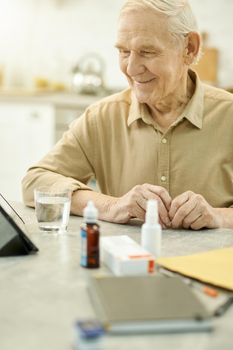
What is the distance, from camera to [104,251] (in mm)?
1296

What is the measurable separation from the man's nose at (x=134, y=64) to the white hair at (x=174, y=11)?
13cm

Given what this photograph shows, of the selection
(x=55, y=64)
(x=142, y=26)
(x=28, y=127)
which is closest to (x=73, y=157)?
(x=142, y=26)

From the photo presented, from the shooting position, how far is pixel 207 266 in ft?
4.17

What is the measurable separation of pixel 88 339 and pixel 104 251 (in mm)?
474

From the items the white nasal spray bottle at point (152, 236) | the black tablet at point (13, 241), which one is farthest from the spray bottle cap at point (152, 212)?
the black tablet at point (13, 241)

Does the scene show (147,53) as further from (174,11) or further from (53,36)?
(53,36)

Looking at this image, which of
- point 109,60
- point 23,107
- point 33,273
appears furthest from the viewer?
point 109,60

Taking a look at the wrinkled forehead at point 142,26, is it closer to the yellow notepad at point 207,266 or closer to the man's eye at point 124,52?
the man's eye at point 124,52

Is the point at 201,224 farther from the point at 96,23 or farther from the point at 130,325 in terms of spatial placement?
the point at 96,23

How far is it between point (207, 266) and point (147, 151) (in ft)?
2.73

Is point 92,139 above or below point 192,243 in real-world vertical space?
above

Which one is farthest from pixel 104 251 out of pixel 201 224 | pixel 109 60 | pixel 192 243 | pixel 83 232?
pixel 109 60

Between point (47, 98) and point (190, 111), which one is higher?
point (190, 111)

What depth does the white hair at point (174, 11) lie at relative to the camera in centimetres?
187
